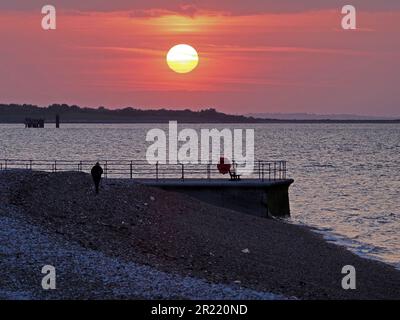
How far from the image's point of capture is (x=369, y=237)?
41.8m

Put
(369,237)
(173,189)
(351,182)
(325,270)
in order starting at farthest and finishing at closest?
(351,182) → (369,237) → (173,189) → (325,270)

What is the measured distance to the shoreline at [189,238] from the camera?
2344cm

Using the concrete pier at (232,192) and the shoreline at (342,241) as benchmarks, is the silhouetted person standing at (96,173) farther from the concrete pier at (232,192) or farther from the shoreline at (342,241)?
the shoreline at (342,241)

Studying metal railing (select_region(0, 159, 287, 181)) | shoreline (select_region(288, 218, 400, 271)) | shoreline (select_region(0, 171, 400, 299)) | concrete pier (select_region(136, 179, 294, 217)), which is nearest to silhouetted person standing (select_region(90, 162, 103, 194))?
shoreline (select_region(0, 171, 400, 299))

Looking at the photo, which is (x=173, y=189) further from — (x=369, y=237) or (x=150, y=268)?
(x=150, y=268)

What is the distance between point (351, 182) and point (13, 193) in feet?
184

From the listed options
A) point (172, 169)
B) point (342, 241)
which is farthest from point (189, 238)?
point (172, 169)

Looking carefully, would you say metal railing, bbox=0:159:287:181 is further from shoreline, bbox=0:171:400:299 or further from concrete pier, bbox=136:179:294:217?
shoreline, bbox=0:171:400:299

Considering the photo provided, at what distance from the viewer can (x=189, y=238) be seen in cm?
2764

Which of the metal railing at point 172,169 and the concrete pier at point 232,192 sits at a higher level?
the metal railing at point 172,169

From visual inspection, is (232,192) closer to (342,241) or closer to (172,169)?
(342,241)

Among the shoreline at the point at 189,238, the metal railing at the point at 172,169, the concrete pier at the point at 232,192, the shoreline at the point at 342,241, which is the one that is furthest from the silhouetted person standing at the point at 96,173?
the shoreline at the point at 342,241
